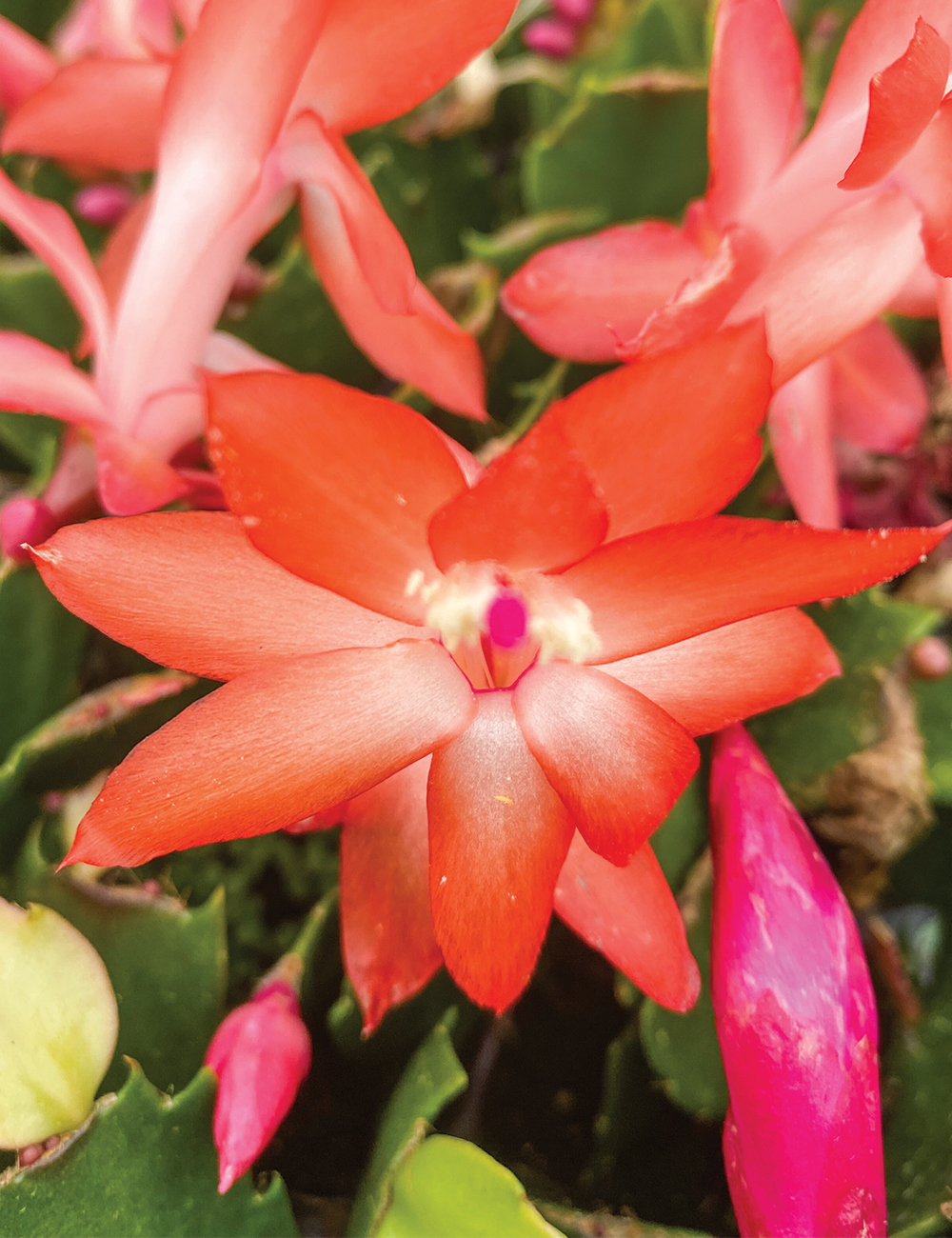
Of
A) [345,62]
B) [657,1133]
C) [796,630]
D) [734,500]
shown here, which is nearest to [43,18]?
[345,62]

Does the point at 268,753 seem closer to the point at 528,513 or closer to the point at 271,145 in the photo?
the point at 528,513

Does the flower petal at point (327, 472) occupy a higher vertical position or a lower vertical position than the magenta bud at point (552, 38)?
lower

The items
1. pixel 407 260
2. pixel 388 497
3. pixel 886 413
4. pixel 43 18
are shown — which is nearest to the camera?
pixel 388 497

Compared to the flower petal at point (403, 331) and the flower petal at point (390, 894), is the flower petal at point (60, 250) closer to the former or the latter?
the flower petal at point (403, 331)

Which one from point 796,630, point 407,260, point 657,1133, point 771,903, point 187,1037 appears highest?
point 407,260

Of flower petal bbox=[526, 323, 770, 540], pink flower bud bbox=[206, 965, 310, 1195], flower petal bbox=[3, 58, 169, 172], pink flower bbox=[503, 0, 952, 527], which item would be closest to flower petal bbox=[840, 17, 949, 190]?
pink flower bbox=[503, 0, 952, 527]

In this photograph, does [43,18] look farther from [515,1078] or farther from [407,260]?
[515,1078]

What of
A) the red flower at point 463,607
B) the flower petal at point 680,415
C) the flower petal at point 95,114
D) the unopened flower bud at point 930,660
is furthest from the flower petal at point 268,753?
the unopened flower bud at point 930,660
